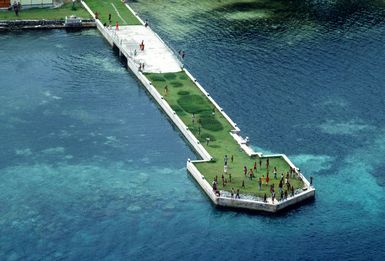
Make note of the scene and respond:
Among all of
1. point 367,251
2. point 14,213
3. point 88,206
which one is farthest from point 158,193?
point 367,251

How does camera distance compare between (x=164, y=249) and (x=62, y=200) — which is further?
(x=62, y=200)

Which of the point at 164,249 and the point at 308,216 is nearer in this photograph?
the point at 164,249

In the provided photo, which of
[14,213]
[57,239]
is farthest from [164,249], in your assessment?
[14,213]

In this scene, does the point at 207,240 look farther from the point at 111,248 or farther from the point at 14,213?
the point at 14,213

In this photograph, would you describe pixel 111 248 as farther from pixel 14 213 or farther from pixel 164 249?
pixel 14 213

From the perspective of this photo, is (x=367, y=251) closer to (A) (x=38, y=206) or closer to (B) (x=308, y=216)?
(B) (x=308, y=216)

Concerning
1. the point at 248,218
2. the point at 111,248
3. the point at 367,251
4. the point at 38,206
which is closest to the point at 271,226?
the point at 248,218

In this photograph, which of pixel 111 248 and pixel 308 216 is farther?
pixel 308 216

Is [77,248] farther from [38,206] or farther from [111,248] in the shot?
[38,206]
